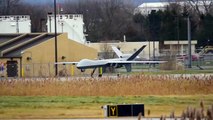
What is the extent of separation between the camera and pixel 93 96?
30375 mm

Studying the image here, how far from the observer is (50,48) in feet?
219

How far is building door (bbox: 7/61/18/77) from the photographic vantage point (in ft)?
205

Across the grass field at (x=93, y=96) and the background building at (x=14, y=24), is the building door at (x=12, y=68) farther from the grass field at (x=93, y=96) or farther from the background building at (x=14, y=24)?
the grass field at (x=93, y=96)

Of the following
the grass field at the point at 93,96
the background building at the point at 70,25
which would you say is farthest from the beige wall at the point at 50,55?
the grass field at the point at 93,96

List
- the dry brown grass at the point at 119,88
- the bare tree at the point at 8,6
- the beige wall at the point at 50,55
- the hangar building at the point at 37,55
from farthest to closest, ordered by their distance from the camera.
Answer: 1. the bare tree at the point at 8,6
2. the beige wall at the point at 50,55
3. the hangar building at the point at 37,55
4. the dry brown grass at the point at 119,88

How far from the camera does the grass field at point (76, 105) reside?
2291 centimetres

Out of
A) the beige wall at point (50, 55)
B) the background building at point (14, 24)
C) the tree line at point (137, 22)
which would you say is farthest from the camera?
the tree line at point (137, 22)

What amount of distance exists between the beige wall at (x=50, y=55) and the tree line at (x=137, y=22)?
82.4 ft

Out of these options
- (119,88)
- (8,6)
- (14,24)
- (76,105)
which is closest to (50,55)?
(14,24)

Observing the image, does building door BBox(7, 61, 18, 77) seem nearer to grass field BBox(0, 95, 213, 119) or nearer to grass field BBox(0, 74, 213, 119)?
grass field BBox(0, 74, 213, 119)

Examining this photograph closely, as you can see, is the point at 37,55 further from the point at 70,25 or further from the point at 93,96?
the point at 93,96

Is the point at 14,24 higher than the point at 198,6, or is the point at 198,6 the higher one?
the point at 198,6

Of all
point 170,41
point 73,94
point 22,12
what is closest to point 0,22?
point 170,41

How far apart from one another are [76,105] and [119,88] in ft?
20.0
